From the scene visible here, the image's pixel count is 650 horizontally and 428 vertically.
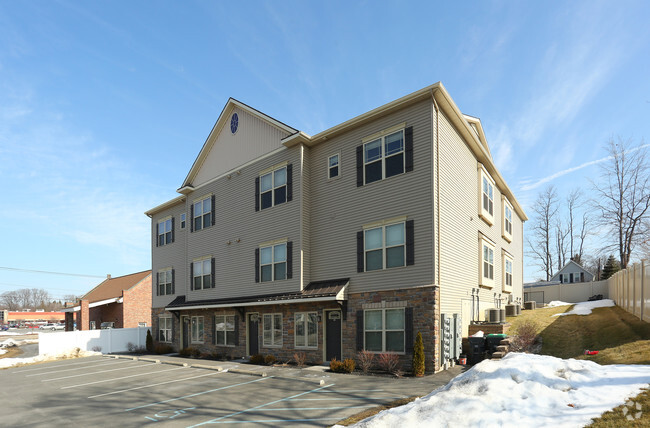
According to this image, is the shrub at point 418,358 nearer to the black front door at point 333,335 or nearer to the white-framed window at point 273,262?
the black front door at point 333,335

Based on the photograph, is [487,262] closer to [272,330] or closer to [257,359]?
[272,330]

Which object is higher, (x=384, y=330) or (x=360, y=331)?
(x=384, y=330)

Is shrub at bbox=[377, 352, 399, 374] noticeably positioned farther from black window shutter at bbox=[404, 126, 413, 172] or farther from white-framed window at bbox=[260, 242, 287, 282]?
black window shutter at bbox=[404, 126, 413, 172]

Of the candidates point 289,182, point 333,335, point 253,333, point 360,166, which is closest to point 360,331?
point 333,335

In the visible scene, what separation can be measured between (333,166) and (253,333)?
9.31m

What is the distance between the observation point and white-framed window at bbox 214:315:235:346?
861 inches

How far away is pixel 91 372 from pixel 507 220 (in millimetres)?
24068

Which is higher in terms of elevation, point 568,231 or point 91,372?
point 568,231

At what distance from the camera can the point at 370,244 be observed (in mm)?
16109

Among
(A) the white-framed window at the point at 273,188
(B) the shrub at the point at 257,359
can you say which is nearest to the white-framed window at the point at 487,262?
(A) the white-framed window at the point at 273,188

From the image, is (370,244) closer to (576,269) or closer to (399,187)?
(399,187)

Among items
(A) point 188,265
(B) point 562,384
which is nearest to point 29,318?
(A) point 188,265

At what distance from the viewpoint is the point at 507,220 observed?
83.8 feet

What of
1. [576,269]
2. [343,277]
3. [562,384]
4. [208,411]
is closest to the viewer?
[562,384]
